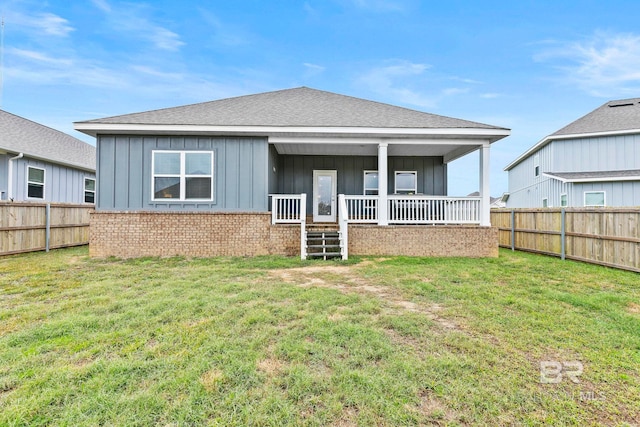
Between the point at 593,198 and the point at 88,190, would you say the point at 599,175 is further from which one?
the point at 88,190

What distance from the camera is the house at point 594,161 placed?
13391 millimetres

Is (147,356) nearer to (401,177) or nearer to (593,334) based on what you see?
(593,334)

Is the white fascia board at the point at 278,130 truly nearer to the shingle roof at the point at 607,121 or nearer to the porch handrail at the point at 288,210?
the porch handrail at the point at 288,210

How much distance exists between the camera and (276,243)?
27.8ft

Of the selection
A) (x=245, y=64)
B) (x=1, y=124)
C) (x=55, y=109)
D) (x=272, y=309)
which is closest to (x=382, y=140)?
(x=272, y=309)

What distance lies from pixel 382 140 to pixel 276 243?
4.35 metres

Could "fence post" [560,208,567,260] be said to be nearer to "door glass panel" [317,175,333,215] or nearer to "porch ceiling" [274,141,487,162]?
"porch ceiling" [274,141,487,162]

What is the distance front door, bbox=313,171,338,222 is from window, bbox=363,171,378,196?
3.87 ft

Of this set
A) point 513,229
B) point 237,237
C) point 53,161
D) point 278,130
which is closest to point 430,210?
point 513,229

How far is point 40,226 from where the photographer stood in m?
9.16

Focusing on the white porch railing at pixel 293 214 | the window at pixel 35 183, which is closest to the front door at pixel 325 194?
the white porch railing at pixel 293 214

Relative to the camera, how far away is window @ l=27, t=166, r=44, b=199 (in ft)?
39.6

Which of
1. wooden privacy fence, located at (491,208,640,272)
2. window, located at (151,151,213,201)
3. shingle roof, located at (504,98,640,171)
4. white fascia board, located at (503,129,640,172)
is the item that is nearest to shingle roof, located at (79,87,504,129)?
window, located at (151,151,213,201)

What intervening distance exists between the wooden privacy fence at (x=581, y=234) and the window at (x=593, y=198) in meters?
6.27
